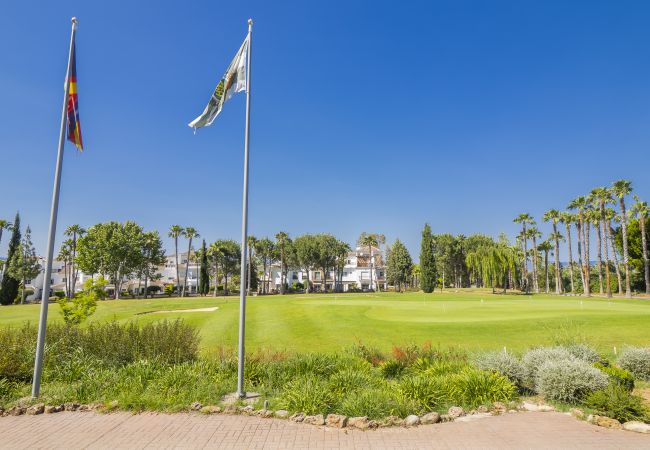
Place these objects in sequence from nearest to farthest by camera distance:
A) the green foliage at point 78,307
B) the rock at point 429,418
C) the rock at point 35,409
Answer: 1. the rock at point 429,418
2. the rock at point 35,409
3. the green foliage at point 78,307

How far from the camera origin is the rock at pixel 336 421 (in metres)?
7.86

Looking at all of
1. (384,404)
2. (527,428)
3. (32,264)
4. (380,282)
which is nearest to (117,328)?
(384,404)

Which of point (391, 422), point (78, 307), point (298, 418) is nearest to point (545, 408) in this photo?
point (391, 422)

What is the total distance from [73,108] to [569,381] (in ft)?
50.1

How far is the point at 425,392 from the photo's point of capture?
9227mm

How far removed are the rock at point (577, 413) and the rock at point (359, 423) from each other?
→ 15.4 ft

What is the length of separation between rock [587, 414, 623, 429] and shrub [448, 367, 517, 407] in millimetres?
1791

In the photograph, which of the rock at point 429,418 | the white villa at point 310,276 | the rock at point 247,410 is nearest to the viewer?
the rock at point 429,418

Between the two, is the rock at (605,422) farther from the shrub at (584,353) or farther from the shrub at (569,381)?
the shrub at (584,353)

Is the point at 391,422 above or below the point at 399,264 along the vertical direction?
below

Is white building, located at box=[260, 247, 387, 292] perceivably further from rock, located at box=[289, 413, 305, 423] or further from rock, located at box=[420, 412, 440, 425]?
rock, located at box=[289, 413, 305, 423]

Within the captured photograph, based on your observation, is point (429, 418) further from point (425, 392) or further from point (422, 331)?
point (422, 331)

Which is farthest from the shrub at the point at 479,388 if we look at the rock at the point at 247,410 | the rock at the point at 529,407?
the rock at the point at 247,410

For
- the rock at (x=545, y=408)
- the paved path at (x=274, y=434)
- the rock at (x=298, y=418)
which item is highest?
the rock at (x=298, y=418)
